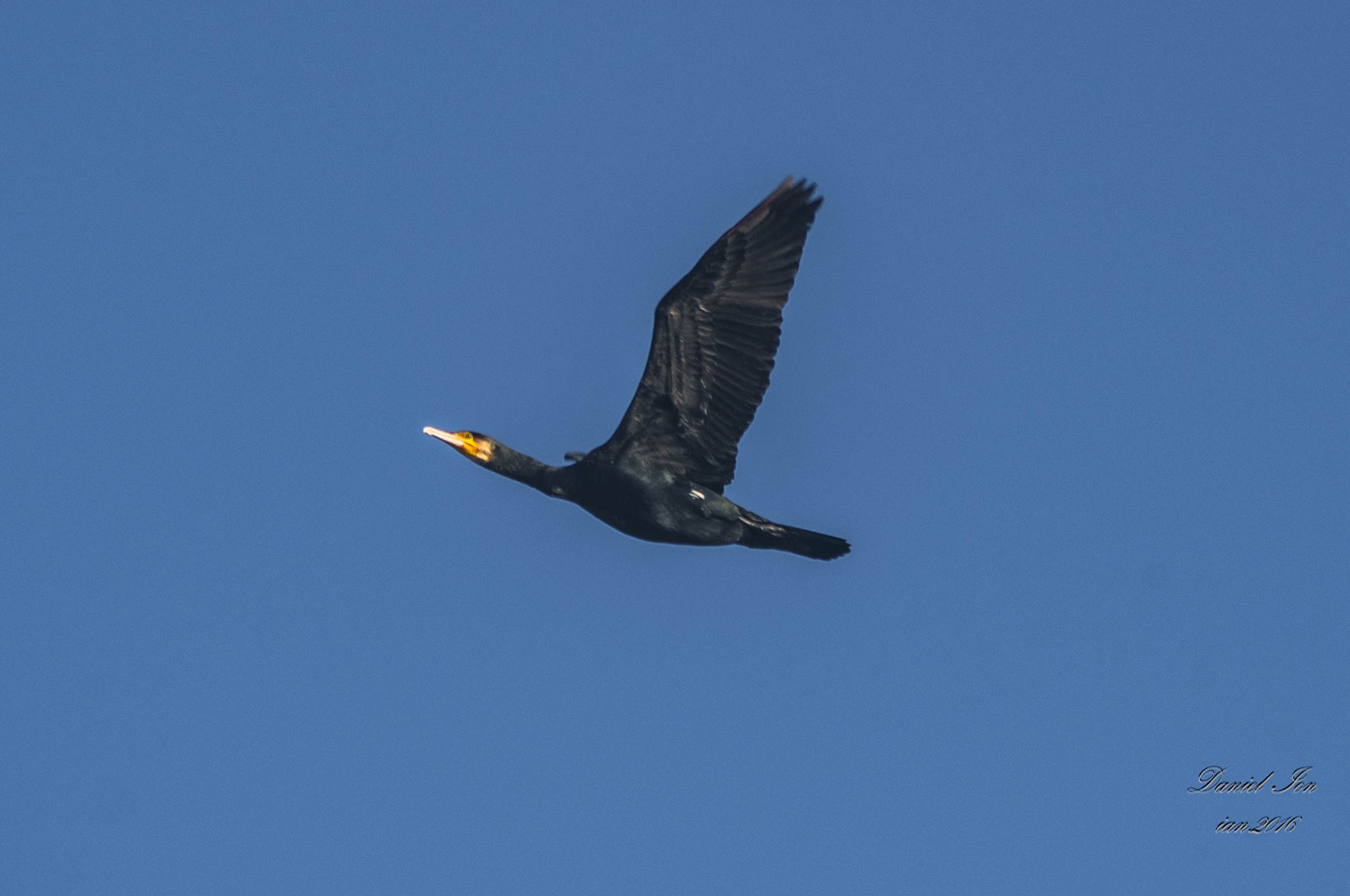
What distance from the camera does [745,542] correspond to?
20.8 meters

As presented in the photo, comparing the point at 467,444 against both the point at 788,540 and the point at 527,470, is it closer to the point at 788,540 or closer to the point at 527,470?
the point at 527,470

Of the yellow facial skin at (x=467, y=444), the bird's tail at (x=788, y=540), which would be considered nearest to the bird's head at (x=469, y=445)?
the yellow facial skin at (x=467, y=444)

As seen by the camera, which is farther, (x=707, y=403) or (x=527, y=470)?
(x=527, y=470)

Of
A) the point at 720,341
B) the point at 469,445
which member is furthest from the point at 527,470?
the point at 720,341

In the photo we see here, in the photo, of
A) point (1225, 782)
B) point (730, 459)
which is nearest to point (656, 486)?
point (730, 459)

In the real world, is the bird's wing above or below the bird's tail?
above

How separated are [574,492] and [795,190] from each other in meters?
4.16

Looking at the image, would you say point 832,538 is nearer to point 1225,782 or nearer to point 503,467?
point 503,467

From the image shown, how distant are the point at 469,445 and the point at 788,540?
12.7 ft

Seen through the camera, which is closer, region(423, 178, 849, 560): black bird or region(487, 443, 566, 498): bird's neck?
region(423, 178, 849, 560): black bird

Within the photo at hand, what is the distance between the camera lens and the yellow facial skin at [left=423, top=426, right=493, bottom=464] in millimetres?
21578

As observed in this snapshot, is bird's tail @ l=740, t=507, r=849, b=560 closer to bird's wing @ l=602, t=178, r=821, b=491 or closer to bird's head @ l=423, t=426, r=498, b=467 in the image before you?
bird's wing @ l=602, t=178, r=821, b=491

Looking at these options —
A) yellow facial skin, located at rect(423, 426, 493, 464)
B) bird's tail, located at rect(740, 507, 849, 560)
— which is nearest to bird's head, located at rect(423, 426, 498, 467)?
yellow facial skin, located at rect(423, 426, 493, 464)

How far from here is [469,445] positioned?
70.8 feet
